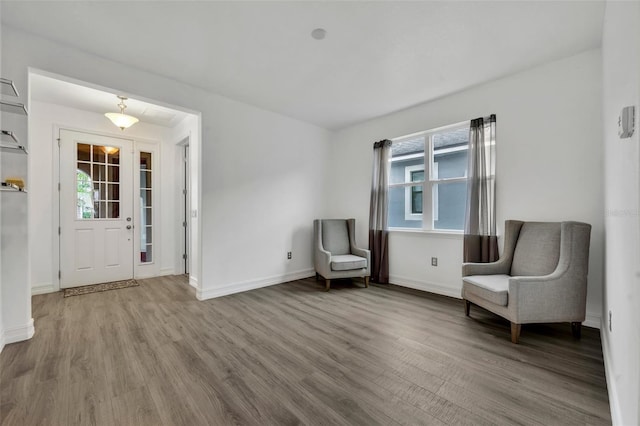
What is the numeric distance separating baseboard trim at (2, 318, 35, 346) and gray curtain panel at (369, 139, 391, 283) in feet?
12.9

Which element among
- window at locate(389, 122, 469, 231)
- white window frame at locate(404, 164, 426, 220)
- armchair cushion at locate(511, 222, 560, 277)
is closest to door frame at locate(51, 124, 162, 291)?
window at locate(389, 122, 469, 231)

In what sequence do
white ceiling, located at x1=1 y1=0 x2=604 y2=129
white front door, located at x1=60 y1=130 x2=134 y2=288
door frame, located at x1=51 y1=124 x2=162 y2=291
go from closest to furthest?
white ceiling, located at x1=1 y1=0 x2=604 y2=129 < door frame, located at x1=51 y1=124 x2=162 y2=291 < white front door, located at x1=60 y1=130 x2=134 y2=288

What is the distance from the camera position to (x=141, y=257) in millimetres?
4531

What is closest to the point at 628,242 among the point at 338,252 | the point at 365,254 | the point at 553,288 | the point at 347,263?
the point at 553,288

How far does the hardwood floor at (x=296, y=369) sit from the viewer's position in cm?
147

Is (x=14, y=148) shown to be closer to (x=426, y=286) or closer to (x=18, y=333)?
(x=18, y=333)

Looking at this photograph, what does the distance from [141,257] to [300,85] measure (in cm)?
390

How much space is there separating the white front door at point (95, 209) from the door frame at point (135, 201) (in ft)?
0.14

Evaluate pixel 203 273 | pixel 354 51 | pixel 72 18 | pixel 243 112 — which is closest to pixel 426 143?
pixel 354 51

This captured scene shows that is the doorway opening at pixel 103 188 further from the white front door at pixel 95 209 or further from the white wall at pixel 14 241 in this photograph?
the white wall at pixel 14 241

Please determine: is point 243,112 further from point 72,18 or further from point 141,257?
point 141,257

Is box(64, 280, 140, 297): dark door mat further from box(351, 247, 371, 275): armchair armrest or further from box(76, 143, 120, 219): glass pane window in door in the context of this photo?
box(351, 247, 371, 275): armchair armrest

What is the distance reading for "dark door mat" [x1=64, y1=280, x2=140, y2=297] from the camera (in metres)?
3.66

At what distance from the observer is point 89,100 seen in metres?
3.64
